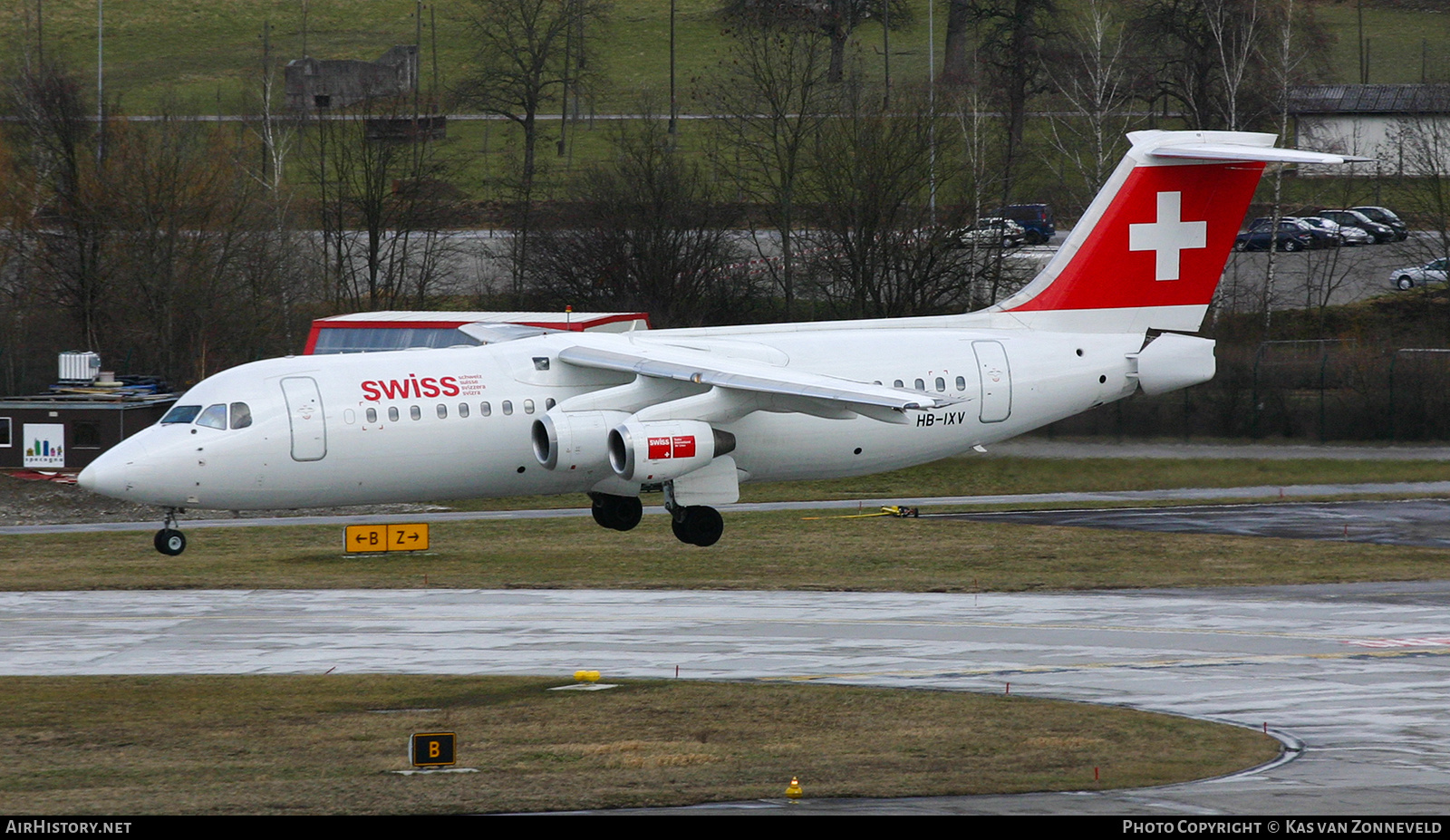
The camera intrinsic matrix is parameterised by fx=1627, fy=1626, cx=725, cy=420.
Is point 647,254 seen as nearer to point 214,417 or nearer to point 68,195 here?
point 68,195

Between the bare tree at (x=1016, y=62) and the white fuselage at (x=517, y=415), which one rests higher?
the bare tree at (x=1016, y=62)

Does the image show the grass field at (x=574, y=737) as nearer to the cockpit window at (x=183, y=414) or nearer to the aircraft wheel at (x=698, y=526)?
the aircraft wheel at (x=698, y=526)

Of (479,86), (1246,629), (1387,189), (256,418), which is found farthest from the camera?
(479,86)

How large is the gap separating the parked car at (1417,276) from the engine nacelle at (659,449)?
36679mm

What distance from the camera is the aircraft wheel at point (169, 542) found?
84.6ft

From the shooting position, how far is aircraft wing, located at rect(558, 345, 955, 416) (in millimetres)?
23359

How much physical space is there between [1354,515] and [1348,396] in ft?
15.8

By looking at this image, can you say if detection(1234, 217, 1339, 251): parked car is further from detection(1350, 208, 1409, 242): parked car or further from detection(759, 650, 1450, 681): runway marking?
detection(759, 650, 1450, 681): runway marking

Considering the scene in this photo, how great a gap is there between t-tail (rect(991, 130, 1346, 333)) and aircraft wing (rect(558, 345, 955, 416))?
16.2 ft

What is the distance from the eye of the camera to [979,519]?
35094 millimetres

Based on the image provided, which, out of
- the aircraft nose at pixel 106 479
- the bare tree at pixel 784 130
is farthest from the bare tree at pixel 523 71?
the aircraft nose at pixel 106 479

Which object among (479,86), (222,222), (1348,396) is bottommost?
(1348,396)

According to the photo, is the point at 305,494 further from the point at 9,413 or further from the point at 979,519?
the point at 9,413

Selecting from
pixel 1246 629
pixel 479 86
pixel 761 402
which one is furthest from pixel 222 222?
pixel 1246 629
